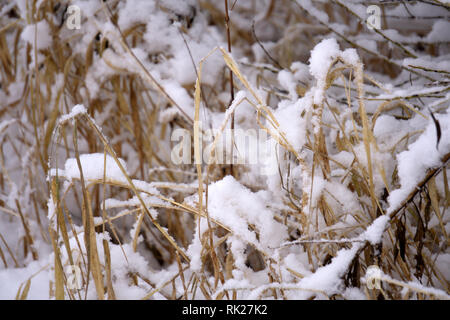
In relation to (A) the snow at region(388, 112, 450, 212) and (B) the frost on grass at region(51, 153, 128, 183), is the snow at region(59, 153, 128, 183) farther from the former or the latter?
(A) the snow at region(388, 112, 450, 212)

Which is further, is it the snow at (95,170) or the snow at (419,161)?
the snow at (95,170)

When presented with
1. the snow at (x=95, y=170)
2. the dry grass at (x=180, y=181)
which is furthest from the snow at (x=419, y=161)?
the snow at (x=95, y=170)

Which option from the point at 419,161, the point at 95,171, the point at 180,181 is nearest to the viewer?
the point at 419,161

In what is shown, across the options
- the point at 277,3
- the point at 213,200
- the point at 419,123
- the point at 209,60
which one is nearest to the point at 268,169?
the point at 213,200

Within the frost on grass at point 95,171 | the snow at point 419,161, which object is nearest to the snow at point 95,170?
the frost on grass at point 95,171

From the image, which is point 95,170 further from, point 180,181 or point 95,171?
point 180,181

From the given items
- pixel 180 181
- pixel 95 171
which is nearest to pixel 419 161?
pixel 95 171

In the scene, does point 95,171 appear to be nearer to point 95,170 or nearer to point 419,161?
point 95,170

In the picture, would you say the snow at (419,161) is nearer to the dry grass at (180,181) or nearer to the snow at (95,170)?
the dry grass at (180,181)

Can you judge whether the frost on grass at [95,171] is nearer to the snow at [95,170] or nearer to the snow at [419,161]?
the snow at [95,170]

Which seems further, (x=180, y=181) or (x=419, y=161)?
(x=180, y=181)

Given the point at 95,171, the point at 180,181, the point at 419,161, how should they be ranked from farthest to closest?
1. the point at 180,181
2. the point at 95,171
3. the point at 419,161
